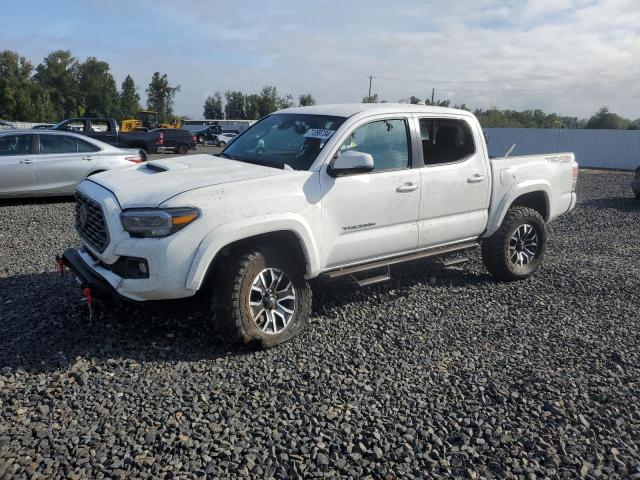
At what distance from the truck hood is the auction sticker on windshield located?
0.55 meters

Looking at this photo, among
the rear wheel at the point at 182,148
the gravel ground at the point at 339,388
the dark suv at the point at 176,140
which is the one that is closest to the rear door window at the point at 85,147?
the gravel ground at the point at 339,388

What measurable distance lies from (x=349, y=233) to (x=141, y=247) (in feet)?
5.60

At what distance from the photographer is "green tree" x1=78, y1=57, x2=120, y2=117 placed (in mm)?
84875

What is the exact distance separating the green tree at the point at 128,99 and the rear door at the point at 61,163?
3030 inches

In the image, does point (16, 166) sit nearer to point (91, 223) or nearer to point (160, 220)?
point (91, 223)

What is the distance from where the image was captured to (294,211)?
13.4 feet

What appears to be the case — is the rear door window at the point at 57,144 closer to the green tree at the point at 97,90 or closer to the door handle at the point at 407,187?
the door handle at the point at 407,187

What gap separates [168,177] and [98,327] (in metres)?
1.38

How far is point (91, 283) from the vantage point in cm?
388

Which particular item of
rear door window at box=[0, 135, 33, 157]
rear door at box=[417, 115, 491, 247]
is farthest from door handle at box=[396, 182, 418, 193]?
rear door window at box=[0, 135, 33, 157]

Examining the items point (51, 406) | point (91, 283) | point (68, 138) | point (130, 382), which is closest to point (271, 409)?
point (130, 382)

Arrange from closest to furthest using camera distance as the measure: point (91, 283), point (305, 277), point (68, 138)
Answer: point (91, 283)
point (305, 277)
point (68, 138)

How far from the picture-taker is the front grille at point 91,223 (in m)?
3.96

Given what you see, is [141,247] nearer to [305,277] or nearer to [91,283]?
[91,283]
